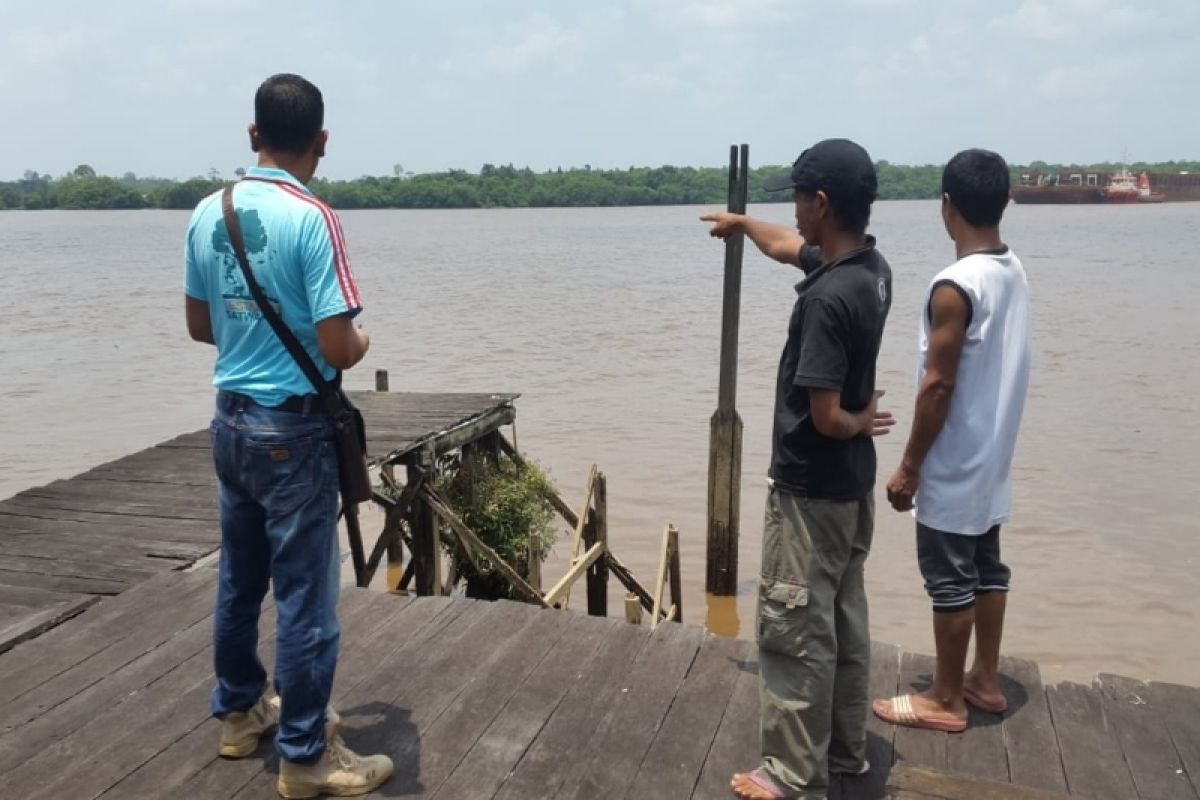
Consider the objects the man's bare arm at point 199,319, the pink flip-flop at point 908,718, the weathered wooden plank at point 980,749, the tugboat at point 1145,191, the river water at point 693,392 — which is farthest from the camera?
the tugboat at point 1145,191

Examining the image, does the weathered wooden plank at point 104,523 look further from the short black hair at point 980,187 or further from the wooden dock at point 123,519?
the short black hair at point 980,187

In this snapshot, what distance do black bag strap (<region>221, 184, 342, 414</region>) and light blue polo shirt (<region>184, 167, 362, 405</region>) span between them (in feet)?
0.05

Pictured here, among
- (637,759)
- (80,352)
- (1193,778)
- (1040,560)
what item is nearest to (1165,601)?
(1040,560)

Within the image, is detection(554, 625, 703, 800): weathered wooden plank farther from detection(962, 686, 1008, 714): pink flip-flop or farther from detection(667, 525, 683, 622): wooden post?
detection(667, 525, 683, 622): wooden post

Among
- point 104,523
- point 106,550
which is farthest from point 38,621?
point 104,523

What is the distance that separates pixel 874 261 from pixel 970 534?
1084mm

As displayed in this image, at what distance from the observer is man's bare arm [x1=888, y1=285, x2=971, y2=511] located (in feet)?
10.9

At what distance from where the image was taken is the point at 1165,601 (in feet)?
29.6

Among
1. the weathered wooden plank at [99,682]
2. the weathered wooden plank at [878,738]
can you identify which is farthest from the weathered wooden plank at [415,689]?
the weathered wooden plank at [878,738]

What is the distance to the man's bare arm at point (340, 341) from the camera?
2850 mm

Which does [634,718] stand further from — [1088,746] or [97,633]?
[97,633]

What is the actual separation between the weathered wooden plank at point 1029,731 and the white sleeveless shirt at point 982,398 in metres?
0.76

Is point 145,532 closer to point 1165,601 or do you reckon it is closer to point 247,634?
point 247,634

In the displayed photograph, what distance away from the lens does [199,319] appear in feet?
10.5
